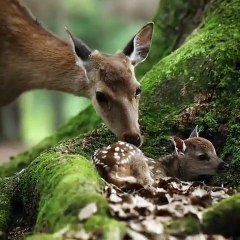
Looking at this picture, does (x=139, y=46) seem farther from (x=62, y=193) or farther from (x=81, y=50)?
(x=62, y=193)

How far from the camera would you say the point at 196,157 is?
303 inches

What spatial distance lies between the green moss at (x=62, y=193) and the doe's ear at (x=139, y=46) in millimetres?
2195

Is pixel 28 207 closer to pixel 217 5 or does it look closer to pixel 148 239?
pixel 148 239

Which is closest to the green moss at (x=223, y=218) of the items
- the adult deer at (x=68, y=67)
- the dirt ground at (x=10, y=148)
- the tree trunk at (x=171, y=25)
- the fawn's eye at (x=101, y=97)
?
the adult deer at (x=68, y=67)

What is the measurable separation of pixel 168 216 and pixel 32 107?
1635 inches

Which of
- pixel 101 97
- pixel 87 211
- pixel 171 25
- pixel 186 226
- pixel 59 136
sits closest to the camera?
pixel 87 211

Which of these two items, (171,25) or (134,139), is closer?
(134,139)

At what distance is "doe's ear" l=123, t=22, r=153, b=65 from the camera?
8.67 metres

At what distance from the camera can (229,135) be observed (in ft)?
25.0

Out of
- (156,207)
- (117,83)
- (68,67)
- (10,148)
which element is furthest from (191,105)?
(10,148)

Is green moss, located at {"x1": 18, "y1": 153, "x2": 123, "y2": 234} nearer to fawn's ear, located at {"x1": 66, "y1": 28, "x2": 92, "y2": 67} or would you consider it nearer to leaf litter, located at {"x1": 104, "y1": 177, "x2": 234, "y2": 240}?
leaf litter, located at {"x1": 104, "y1": 177, "x2": 234, "y2": 240}

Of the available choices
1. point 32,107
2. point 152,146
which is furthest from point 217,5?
point 32,107

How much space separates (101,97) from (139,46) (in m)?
0.92

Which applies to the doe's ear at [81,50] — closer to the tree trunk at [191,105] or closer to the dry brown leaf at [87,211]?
the tree trunk at [191,105]
